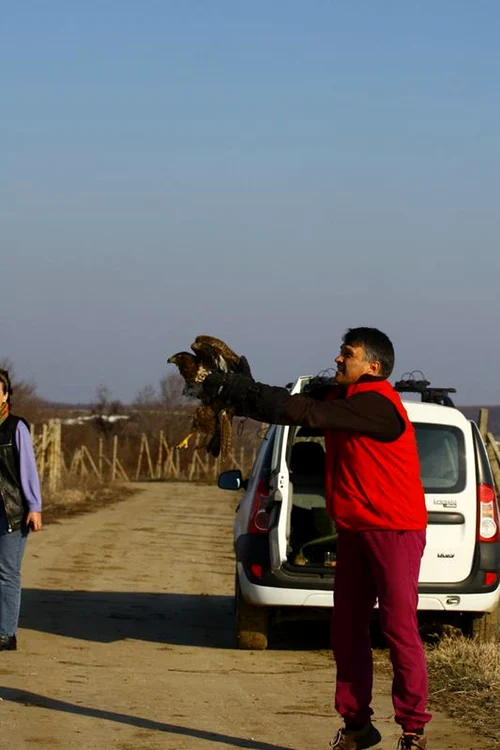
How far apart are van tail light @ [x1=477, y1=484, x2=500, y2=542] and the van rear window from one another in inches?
6.2

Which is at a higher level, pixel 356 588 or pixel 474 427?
pixel 474 427

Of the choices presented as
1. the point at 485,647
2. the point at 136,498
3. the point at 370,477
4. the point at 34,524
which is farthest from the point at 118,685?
the point at 136,498

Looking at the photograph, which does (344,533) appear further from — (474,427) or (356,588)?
(474,427)

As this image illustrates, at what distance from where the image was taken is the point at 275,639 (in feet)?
36.6

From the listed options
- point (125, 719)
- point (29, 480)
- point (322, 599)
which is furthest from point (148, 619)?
point (125, 719)

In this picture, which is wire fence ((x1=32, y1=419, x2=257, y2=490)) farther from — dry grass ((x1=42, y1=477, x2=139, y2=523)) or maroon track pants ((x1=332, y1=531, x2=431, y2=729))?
maroon track pants ((x1=332, y1=531, x2=431, y2=729))

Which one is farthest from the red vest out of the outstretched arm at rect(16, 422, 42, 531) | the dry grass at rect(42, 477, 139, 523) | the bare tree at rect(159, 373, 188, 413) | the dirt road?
the bare tree at rect(159, 373, 188, 413)

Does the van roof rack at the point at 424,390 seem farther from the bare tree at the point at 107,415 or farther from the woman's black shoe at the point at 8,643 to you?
the bare tree at the point at 107,415

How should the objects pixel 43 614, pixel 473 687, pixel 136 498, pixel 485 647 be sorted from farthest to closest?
pixel 136 498 < pixel 43 614 < pixel 485 647 < pixel 473 687

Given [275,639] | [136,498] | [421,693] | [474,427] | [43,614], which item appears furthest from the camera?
[136,498]

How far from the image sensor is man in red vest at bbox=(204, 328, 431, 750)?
6.31 m

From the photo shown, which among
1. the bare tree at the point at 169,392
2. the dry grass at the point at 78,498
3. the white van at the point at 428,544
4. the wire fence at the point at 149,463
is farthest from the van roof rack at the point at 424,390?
the bare tree at the point at 169,392

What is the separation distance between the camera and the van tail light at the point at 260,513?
1001 centimetres

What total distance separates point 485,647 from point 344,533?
335 centimetres
